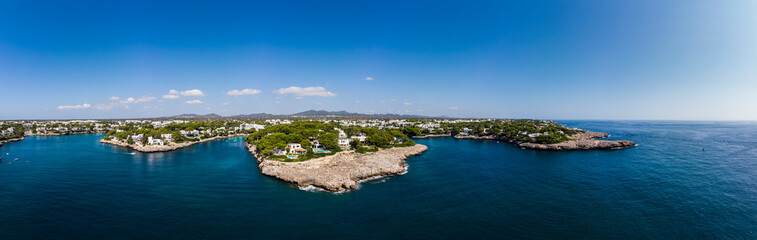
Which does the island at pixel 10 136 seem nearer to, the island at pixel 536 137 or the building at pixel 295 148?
the building at pixel 295 148

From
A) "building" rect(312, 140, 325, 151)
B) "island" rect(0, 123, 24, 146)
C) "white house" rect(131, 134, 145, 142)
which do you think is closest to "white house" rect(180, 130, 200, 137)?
"white house" rect(131, 134, 145, 142)

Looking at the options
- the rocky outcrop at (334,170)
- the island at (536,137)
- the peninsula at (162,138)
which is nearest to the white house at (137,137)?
the peninsula at (162,138)

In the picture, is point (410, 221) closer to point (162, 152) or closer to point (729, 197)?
point (729, 197)

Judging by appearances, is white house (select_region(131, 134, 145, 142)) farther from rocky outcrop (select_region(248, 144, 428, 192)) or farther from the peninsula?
rocky outcrop (select_region(248, 144, 428, 192))

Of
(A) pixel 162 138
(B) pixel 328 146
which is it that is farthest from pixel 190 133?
(B) pixel 328 146

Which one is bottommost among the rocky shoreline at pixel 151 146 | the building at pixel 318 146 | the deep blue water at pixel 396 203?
the deep blue water at pixel 396 203

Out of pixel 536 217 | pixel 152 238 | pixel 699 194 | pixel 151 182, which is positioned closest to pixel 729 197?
pixel 699 194
